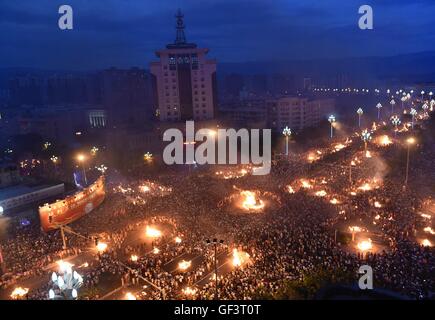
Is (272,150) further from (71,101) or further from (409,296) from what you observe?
(71,101)

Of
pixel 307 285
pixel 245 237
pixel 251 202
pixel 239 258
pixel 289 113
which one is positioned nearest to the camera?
pixel 307 285

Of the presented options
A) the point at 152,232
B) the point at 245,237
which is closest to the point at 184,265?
the point at 245,237
